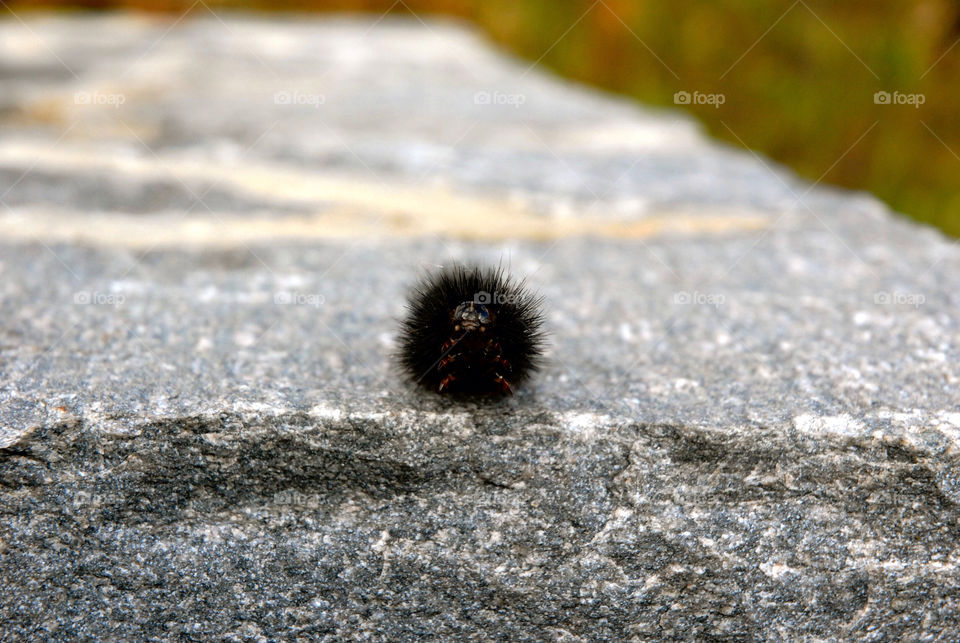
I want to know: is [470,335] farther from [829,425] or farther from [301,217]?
[301,217]

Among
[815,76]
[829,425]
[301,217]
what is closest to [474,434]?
[829,425]

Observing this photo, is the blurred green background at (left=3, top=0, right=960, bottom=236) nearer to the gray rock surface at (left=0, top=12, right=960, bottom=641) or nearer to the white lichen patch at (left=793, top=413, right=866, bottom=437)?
the gray rock surface at (left=0, top=12, right=960, bottom=641)

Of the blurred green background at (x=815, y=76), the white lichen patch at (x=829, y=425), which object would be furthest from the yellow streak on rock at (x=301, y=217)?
the blurred green background at (x=815, y=76)

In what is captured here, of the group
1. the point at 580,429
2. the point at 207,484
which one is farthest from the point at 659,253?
the point at 207,484

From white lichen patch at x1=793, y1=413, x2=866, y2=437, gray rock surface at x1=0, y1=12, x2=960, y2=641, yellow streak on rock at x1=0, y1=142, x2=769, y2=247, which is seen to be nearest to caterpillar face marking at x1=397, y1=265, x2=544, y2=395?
gray rock surface at x1=0, y1=12, x2=960, y2=641

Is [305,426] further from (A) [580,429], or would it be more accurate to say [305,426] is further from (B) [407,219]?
(B) [407,219]

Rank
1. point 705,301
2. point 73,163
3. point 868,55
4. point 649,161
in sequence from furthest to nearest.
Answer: point 868,55, point 649,161, point 73,163, point 705,301

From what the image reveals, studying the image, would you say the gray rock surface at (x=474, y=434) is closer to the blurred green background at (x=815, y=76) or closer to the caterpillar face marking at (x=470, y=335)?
the caterpillar face marking at (x=470, y=335)
